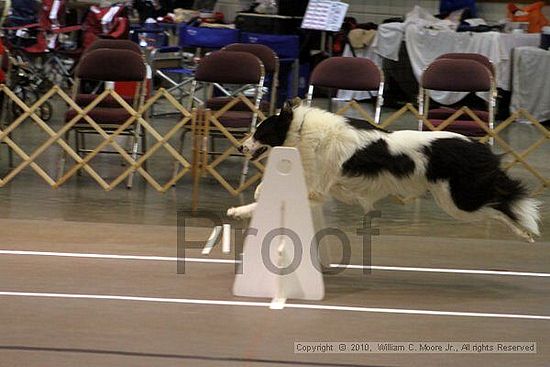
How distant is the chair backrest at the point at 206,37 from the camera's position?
1165 cm

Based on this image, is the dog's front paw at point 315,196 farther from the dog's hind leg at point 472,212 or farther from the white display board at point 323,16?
the white display board at point 323,16

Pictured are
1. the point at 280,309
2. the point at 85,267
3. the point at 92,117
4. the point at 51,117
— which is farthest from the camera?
the point at 51,117

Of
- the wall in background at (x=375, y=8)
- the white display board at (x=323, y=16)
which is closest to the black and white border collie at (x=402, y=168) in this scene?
the white display board at (x=323, y=16)

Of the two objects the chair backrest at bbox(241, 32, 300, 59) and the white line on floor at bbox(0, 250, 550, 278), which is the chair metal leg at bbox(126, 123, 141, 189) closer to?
the white line on floor at bbox(0, 250, 550, 278)

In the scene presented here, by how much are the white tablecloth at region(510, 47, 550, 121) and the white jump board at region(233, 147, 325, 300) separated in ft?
28.3

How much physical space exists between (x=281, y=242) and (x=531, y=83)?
347 inches

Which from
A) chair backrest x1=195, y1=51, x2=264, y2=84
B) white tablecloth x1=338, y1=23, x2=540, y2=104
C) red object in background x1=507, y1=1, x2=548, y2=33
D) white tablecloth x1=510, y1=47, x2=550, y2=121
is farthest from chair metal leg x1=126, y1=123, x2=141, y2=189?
red object in background x1=507, y1=1, x2=548, y2=33

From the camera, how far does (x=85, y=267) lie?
545 centimetres

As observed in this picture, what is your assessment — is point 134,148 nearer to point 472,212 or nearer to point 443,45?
point 472,212

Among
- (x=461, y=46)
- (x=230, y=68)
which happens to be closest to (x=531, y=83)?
(x=461, y=46)

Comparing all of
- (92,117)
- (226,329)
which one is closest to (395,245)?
(226,329)

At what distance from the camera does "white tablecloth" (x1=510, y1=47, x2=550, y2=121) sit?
41.8ft

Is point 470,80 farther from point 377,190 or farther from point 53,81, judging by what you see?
point 53,81

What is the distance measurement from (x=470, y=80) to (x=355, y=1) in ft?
27.4
